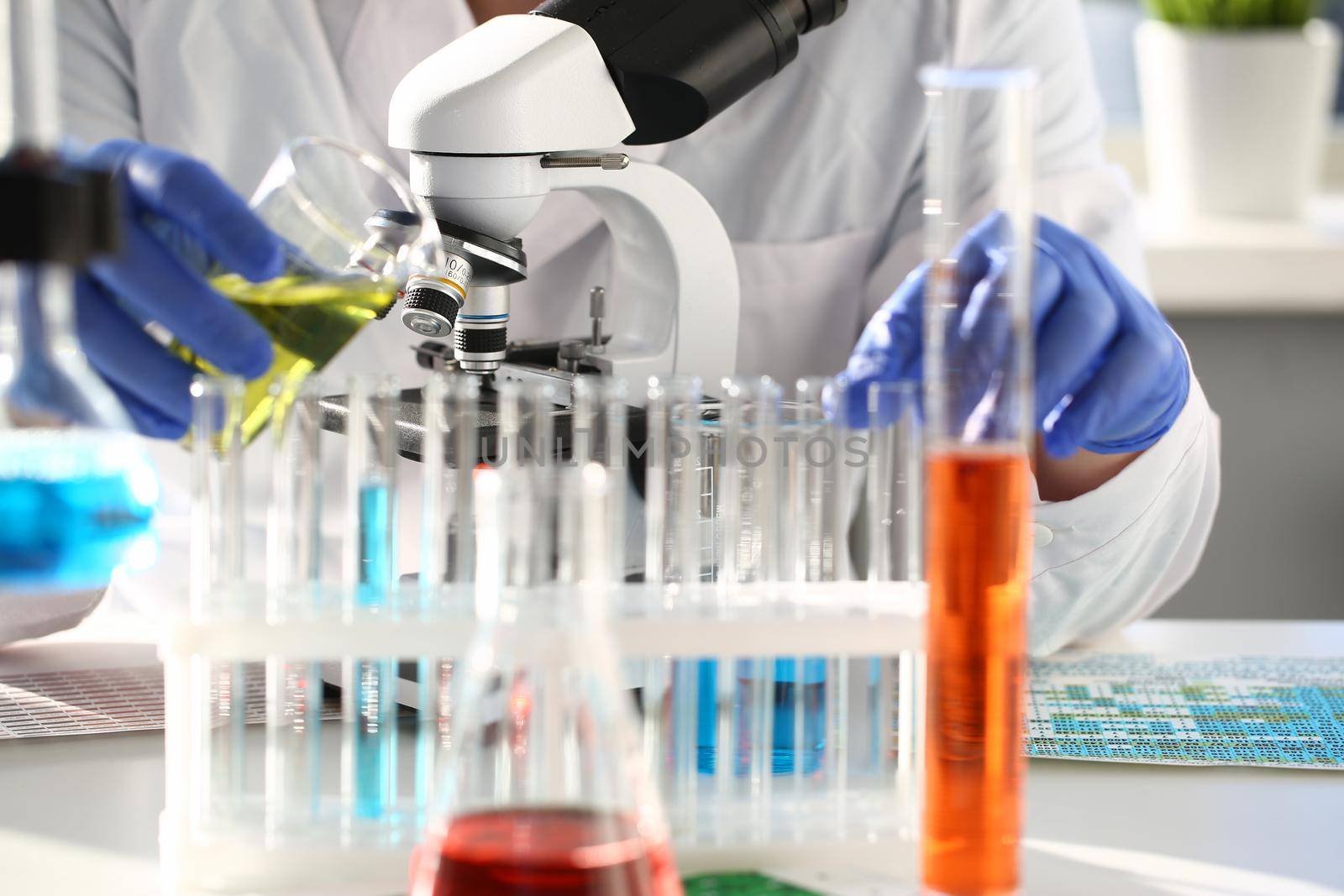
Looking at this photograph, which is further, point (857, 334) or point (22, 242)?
point (857, 334)

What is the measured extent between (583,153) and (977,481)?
0.47 meters

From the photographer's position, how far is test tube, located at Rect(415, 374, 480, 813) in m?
0.75

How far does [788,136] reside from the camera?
1.57 meters

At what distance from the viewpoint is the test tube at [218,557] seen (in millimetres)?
736

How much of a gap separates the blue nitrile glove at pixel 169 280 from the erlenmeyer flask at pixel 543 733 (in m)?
0.26

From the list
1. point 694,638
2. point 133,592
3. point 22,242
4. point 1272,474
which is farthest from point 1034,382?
point 1272,474

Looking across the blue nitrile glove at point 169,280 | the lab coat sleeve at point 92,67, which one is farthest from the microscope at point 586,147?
the lab coat sleeve at point 92,67

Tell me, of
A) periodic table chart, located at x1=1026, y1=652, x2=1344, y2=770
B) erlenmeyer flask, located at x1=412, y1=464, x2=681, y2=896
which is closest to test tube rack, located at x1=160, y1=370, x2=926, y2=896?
erlenmeyer flask, located at x1=412, y1=464, x2=681, y2=896

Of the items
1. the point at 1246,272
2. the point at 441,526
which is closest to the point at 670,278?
the point at 441,526

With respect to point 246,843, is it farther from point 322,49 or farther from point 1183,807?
point 322,49

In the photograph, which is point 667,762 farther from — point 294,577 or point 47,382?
point 47,382

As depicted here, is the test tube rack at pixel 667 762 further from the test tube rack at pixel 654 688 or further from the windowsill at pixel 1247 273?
the windowsill at pixel 1247 273

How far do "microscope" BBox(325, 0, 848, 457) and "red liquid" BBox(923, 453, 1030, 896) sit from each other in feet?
1.21

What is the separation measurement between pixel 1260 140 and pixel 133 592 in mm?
1918
